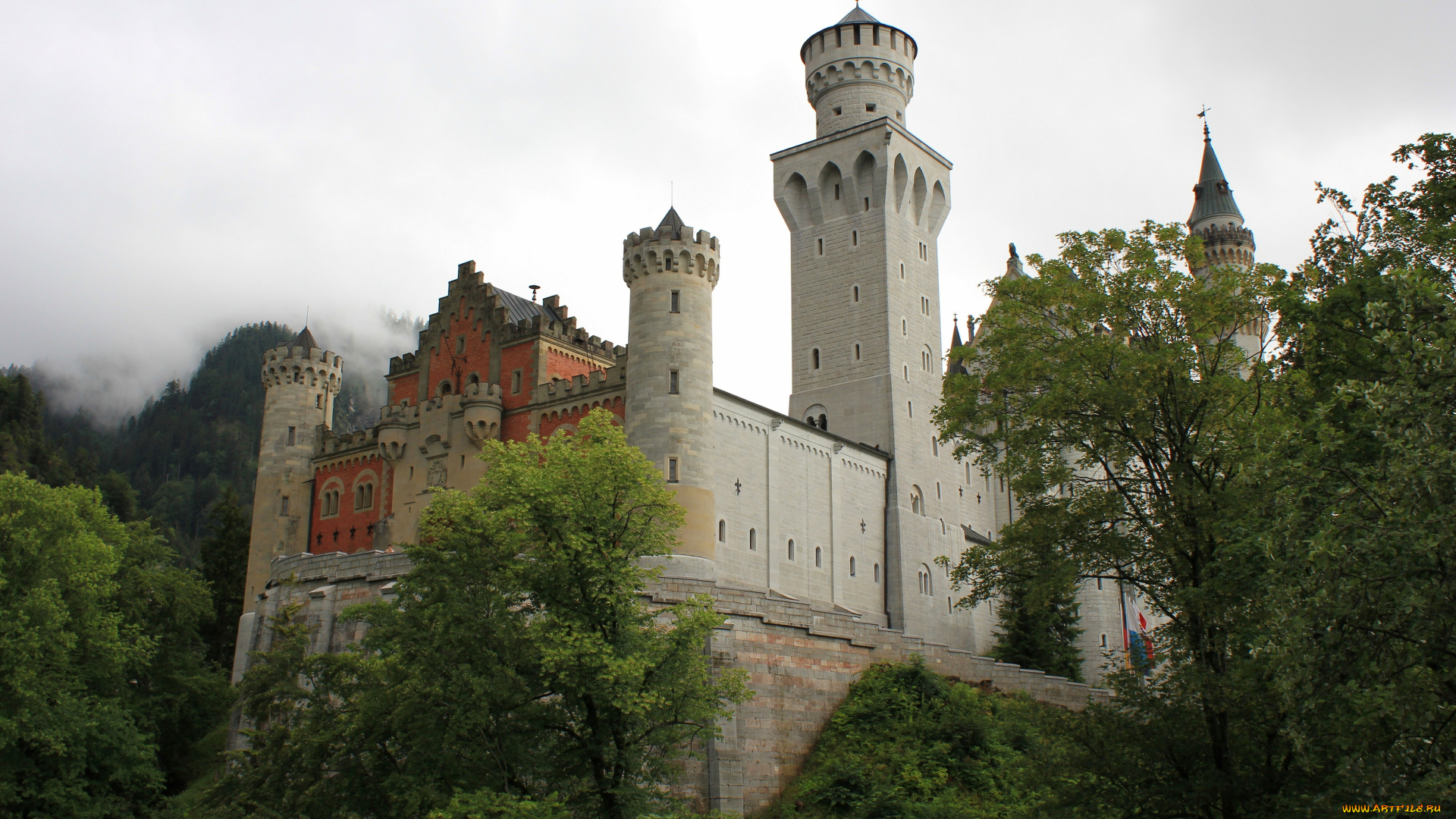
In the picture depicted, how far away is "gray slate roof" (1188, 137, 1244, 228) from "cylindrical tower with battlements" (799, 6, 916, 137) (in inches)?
1157

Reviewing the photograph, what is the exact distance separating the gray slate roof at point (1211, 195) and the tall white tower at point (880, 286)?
91.6ft

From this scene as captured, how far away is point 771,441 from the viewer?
4472 cm

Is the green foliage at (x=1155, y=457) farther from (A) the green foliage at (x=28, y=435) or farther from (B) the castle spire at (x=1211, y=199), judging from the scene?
(A) the green foliage at (x=28, y=435)

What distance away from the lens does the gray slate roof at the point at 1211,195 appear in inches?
3051

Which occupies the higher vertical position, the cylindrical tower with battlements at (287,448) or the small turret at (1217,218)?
the small turret at (1217,218)

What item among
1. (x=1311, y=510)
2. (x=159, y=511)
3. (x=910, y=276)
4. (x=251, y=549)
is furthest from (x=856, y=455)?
Answer: (x=159, y=511)

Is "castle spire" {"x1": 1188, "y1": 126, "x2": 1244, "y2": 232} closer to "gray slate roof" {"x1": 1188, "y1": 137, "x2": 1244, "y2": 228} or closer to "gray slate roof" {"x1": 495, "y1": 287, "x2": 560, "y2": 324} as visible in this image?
"gray slate roof" {"x1": 1188, "y1": 137, "x2": 1244, "y2": 228}

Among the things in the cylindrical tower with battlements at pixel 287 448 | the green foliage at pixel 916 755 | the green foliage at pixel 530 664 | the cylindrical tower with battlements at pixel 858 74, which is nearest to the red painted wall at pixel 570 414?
the green foliage at pixel 916 755

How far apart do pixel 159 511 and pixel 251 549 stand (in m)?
97.6

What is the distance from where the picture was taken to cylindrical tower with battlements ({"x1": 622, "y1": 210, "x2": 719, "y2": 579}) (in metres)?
36.8

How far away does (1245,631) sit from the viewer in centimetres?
1816

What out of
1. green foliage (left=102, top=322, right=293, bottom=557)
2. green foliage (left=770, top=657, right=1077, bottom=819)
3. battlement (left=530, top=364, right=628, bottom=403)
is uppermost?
green foliage (left=102, top=322, right=293, bottom=557)

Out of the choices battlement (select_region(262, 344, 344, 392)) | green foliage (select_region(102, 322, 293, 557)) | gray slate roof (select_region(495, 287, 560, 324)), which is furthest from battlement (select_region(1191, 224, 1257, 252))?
green foliage (select_region(102, 322, 293, 557))

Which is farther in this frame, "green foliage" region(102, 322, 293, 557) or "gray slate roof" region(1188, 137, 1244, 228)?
"green foliage" region(102, 322, 293, 557)
